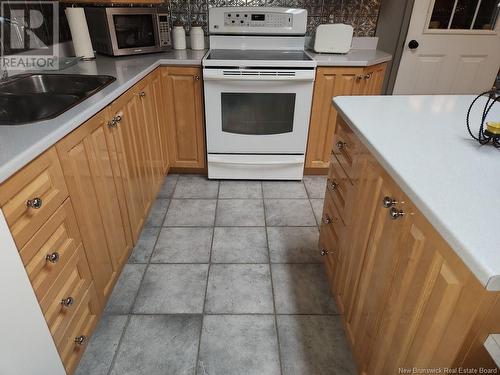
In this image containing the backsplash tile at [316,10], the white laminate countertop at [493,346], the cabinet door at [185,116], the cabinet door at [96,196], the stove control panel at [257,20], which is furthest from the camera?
the backsplash tile at [316,10]

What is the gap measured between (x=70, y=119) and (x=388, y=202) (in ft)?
3.36

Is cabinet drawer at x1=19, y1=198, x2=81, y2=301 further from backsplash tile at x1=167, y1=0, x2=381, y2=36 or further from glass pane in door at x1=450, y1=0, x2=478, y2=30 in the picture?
glass pane in door at x1=450, y1=0, x2=478, y2=30

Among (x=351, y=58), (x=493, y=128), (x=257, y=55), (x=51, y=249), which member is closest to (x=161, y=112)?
(x=257, y=55)

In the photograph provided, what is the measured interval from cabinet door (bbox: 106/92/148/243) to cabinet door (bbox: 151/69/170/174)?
16.6 inches

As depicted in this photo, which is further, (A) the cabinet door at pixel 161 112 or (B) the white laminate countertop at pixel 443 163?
(A) the cabinet door at pixel 161 112

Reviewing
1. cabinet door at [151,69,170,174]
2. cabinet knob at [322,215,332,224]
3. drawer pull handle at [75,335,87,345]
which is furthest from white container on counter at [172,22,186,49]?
drawer pull handle at [75,335,87,345]

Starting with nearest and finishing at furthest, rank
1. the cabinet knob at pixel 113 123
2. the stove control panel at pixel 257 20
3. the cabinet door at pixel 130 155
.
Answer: the cabinet knob at pixel 113 123, the cabinet door at pixel 130 155, the stove control panel at pixel 257 20

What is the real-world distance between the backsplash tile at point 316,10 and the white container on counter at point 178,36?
0.78ft

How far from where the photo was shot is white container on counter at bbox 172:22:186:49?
99.4 inches

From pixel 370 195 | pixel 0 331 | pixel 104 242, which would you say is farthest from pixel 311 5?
pixel 0 331

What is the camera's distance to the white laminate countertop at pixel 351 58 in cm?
228

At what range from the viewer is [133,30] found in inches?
87.7

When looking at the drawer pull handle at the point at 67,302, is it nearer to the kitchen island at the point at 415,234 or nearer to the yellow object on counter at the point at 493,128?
the kitchen island at the point at 415,234

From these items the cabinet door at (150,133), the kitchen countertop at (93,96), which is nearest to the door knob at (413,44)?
the kitchen countertop at (93,96)
